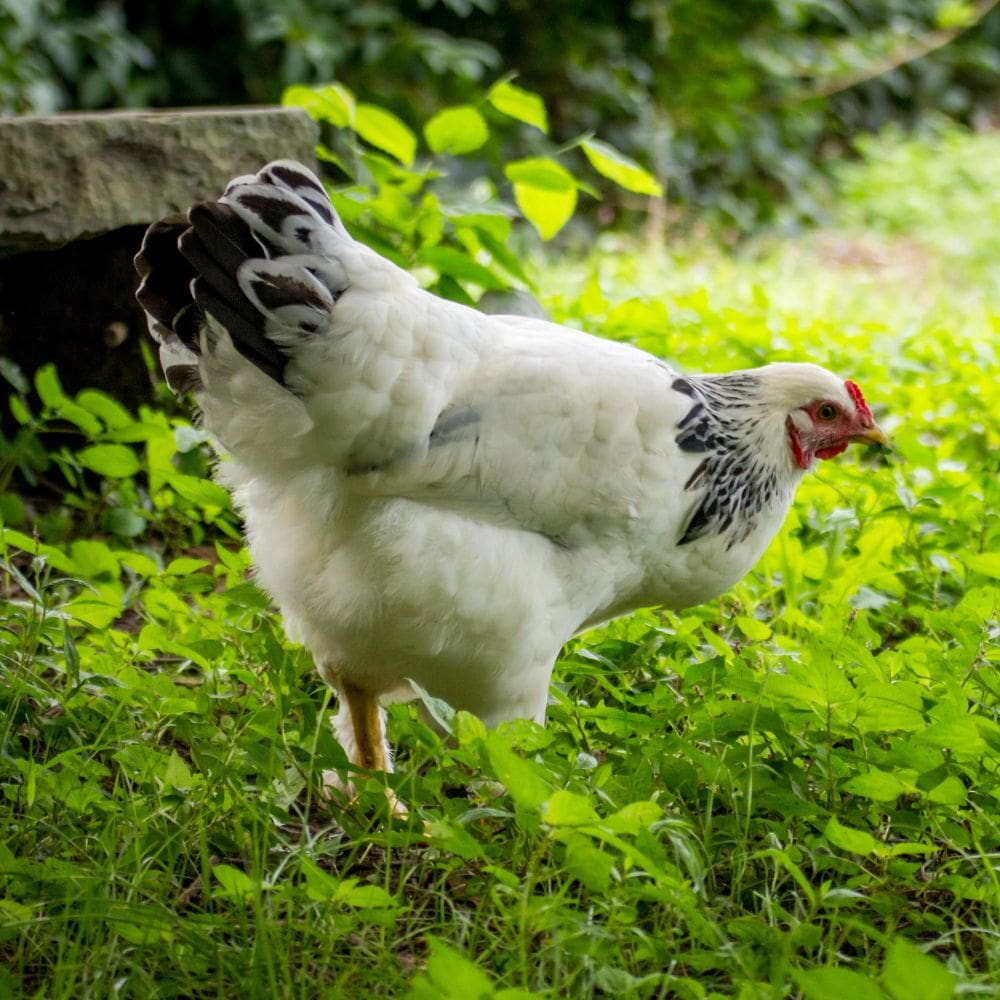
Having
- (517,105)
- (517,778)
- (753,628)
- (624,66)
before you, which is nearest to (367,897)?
(517,778)

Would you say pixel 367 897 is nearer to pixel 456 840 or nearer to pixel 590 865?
pixel 456 840

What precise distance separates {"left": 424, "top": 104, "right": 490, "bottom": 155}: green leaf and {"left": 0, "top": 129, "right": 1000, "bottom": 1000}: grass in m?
1.09

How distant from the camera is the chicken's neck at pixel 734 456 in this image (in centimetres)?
265

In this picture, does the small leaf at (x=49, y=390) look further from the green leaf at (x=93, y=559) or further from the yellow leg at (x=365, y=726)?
the yellow leg at (x=365, y=726)

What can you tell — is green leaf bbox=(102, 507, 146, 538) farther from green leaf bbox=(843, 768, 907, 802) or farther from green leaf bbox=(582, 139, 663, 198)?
green leaf bbox=(843, 768, 907, 802)

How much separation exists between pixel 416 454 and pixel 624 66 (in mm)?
7328

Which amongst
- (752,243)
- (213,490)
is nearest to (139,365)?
(213,490)

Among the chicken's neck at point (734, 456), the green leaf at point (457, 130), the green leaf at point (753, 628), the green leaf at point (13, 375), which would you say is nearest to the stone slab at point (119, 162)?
the green leaf at point (13, 375)

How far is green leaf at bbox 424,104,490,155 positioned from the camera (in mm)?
3686

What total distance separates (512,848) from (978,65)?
10.8 metres

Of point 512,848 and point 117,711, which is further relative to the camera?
point 117,711

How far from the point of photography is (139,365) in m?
4.02

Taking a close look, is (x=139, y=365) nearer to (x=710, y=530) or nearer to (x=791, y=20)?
(x=710, y=530)

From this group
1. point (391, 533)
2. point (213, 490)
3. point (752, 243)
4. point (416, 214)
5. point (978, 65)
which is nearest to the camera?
point (391, 533)
